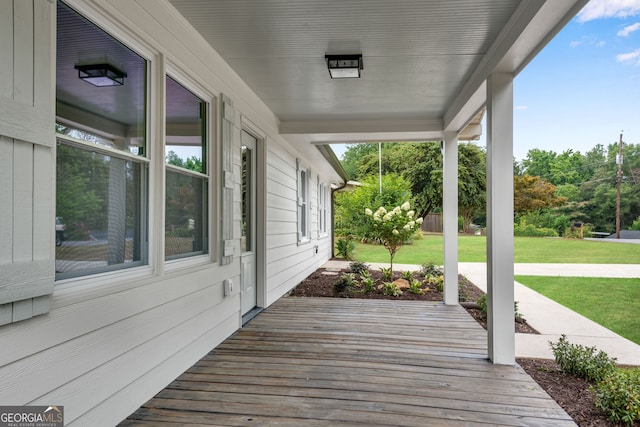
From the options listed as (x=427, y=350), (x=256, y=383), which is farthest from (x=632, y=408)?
(x=256, y=383)

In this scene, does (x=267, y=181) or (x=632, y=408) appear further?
(x=267, y=181)

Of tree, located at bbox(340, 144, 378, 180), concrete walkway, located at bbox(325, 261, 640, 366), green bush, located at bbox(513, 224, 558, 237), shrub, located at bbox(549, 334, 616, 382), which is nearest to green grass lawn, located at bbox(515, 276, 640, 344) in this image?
concrete walkway, located at bbox(325, 261, 640, 366)

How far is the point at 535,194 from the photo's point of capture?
2192 cm

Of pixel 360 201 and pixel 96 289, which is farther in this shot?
pixel 360 201

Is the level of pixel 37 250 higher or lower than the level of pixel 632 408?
higher

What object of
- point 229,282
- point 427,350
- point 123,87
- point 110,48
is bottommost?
point 427,350

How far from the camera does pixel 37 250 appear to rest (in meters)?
1.50

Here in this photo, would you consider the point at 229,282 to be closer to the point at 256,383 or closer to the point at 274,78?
the point at 256,383

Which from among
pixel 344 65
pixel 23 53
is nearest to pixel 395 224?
pixel 344 65

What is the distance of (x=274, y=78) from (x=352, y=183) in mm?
9408

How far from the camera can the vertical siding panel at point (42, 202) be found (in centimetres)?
149

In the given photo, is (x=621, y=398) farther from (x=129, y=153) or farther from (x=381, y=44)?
(x=129, y=153)

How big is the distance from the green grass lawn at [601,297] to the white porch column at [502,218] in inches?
98.2

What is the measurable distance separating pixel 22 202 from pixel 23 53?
1.93ft
